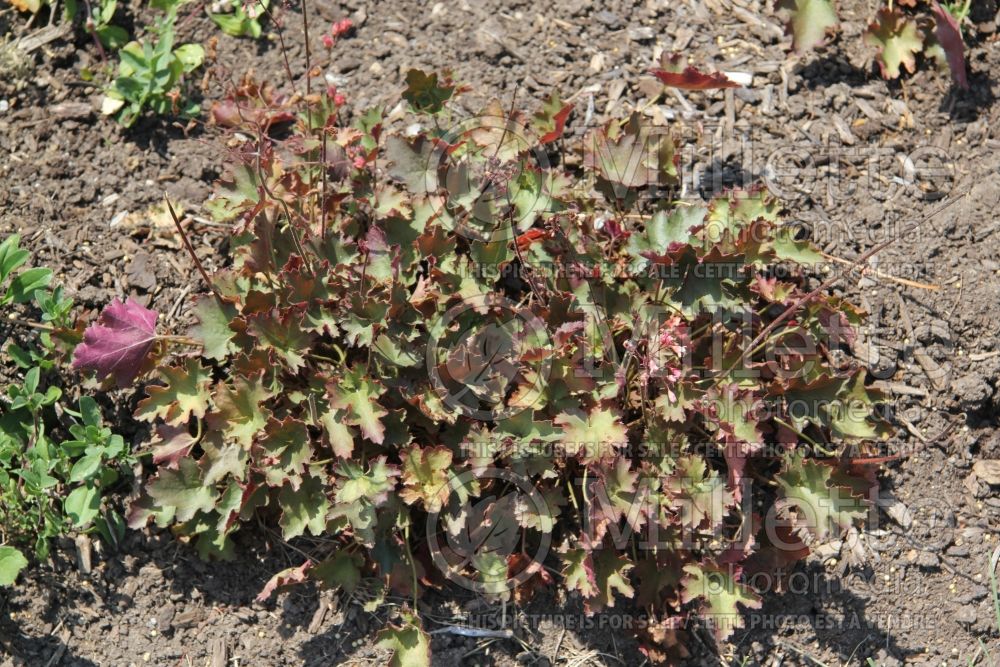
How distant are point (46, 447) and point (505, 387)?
1514mm

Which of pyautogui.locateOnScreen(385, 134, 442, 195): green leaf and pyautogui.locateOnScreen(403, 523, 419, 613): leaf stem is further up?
pyautogui.locateOnScreen(385, 134, 442, 195): green leaf

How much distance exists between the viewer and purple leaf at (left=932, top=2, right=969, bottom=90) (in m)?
3.68

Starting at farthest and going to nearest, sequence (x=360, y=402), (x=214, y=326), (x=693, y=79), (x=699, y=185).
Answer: (x=699, y=185), (x=693, y=79), (x=214, y=326), (x=360, y=402)

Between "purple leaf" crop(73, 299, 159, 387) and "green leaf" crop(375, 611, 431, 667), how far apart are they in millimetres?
1148

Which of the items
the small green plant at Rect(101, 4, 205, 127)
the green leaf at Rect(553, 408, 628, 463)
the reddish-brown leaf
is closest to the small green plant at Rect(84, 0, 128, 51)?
the small green plant at Rect(101, 4, 205, 127)

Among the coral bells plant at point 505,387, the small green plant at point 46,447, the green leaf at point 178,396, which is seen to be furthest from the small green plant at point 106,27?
the green leaf at point 178,396

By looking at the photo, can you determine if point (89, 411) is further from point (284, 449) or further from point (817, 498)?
point (817, 498)

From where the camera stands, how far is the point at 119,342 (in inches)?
123

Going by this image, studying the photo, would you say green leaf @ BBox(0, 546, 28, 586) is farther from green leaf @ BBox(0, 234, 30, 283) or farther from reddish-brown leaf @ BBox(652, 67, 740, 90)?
reddish-brown leaf @ BBox(652, 67, 740, 90)

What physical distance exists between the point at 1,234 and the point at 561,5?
227cm

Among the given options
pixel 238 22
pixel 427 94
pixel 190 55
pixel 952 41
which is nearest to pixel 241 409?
pixel 427 94

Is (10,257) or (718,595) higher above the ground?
(10,257)

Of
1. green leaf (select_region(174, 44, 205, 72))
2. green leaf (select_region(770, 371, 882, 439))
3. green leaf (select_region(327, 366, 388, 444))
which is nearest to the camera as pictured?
green leaf (select_region(327, 366, 388, 444))

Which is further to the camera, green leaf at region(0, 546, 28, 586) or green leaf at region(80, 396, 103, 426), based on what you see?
green leaf at region(80, 396, 103, 426)
